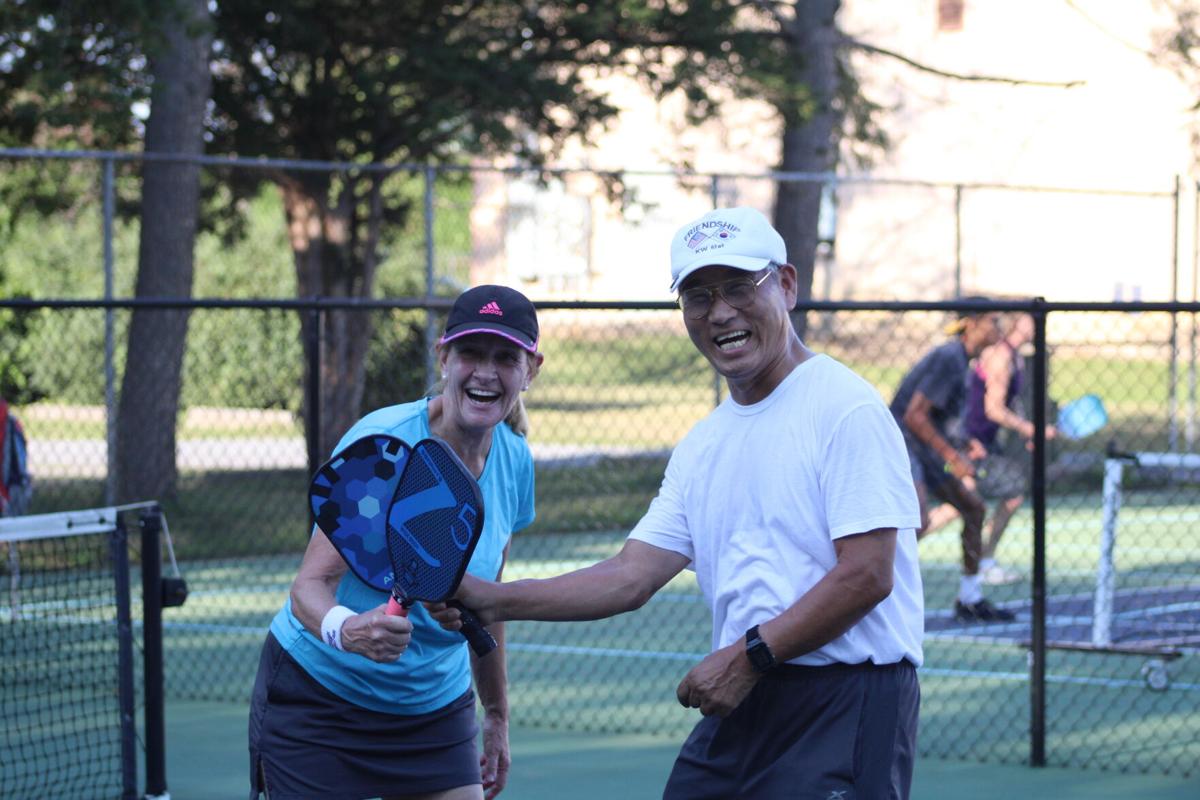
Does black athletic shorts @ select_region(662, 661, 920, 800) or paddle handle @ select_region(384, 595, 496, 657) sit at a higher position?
paddle handle @ select_region(384, 595, 496, 657)

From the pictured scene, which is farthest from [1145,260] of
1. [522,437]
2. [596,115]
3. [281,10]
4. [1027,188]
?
[522,437]

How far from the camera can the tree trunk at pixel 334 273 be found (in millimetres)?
14852

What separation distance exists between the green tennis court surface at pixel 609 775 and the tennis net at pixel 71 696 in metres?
0.32

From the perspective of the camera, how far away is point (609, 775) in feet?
22.7

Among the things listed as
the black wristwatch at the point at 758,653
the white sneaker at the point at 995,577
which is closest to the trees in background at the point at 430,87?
the white sneaker at the point at 995,577

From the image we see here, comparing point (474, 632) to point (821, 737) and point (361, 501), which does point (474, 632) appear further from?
point (821, 737)

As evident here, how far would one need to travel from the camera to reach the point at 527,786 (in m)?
6.75

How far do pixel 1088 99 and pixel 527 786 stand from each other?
76.5 ft

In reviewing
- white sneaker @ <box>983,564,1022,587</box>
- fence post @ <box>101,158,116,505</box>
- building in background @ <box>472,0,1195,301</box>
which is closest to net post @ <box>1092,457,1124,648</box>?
white sneaker @ <box>983,564,1022,587</box>

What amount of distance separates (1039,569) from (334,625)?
429 centimetres

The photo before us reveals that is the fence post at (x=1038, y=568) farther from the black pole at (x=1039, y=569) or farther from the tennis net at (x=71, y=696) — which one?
the tennis net at (x=71, y=696)

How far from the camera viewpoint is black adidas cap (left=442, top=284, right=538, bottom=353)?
12.5 ft

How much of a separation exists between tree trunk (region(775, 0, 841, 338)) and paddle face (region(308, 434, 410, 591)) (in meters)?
12.2

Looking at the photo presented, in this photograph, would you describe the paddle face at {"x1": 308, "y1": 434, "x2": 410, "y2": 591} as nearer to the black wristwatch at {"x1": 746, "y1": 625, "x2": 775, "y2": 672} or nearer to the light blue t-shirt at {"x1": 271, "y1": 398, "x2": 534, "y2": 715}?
the light blue t-shirt at {"x1": 271, "y1": 398, "x2": 534, "y2": 715}
